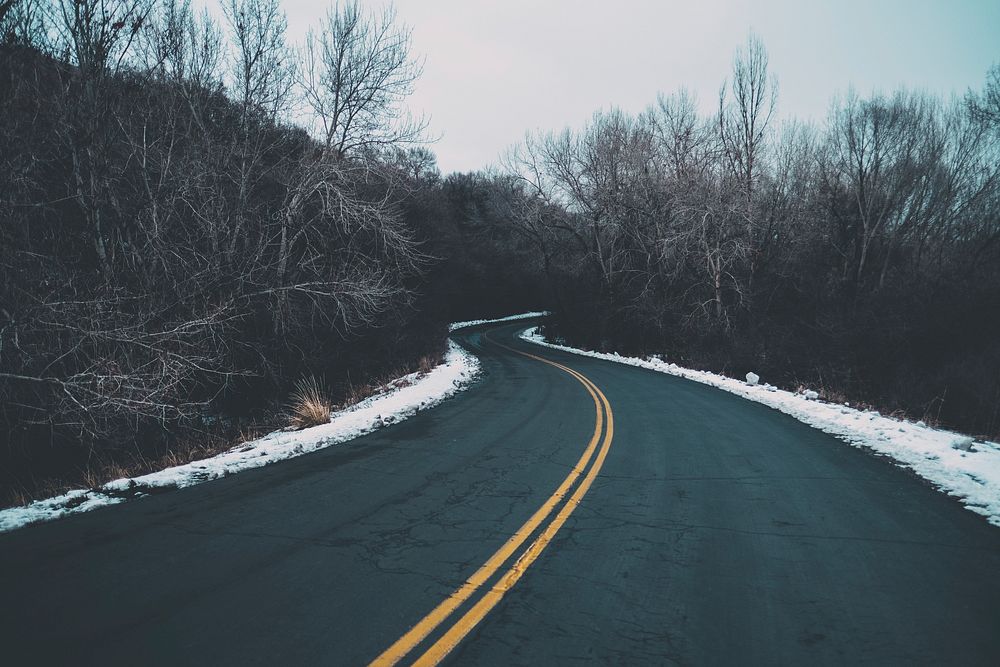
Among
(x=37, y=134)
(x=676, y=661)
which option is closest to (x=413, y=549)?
(x=676, y=661)

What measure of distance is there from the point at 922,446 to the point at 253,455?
9.69m

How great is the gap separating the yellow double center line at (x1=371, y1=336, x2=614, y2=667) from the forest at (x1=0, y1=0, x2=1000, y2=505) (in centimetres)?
545

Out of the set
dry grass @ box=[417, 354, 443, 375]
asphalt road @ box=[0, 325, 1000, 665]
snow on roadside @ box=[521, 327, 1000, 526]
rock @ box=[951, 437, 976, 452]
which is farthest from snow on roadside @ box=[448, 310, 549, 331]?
asphalt road @ box=[0, 325, 1000, 665]

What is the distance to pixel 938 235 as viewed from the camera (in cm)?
2433

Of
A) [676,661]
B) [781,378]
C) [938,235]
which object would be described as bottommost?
[676,661]

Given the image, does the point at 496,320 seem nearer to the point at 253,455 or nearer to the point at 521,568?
the point at 253,455

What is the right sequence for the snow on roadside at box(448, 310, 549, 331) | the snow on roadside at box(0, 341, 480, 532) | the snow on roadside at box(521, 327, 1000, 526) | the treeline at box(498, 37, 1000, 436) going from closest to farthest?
1. the snow on roadside at box(0, 341, 480, 532)
2. the snow on roadside at box(521, 327, 1000, 526)
3. the treeline at box(498, 37, 1000, 436)
4. the snow on roadside at box(448, 310, 549, 331)

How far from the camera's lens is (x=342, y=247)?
18.9 metres

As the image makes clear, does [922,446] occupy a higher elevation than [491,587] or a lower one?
higher

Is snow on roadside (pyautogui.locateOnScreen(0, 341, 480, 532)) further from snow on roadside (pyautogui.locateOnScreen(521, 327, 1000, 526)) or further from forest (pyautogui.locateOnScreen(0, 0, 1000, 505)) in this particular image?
snow on roadside (pyautogui.locateOnScreen(521, 327, 1000, 526))

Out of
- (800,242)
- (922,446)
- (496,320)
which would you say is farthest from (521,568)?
(496,320)

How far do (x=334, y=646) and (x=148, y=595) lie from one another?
1.41 meters

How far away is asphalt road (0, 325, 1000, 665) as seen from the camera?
9.54 ft

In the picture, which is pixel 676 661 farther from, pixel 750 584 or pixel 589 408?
pixel 589 408
